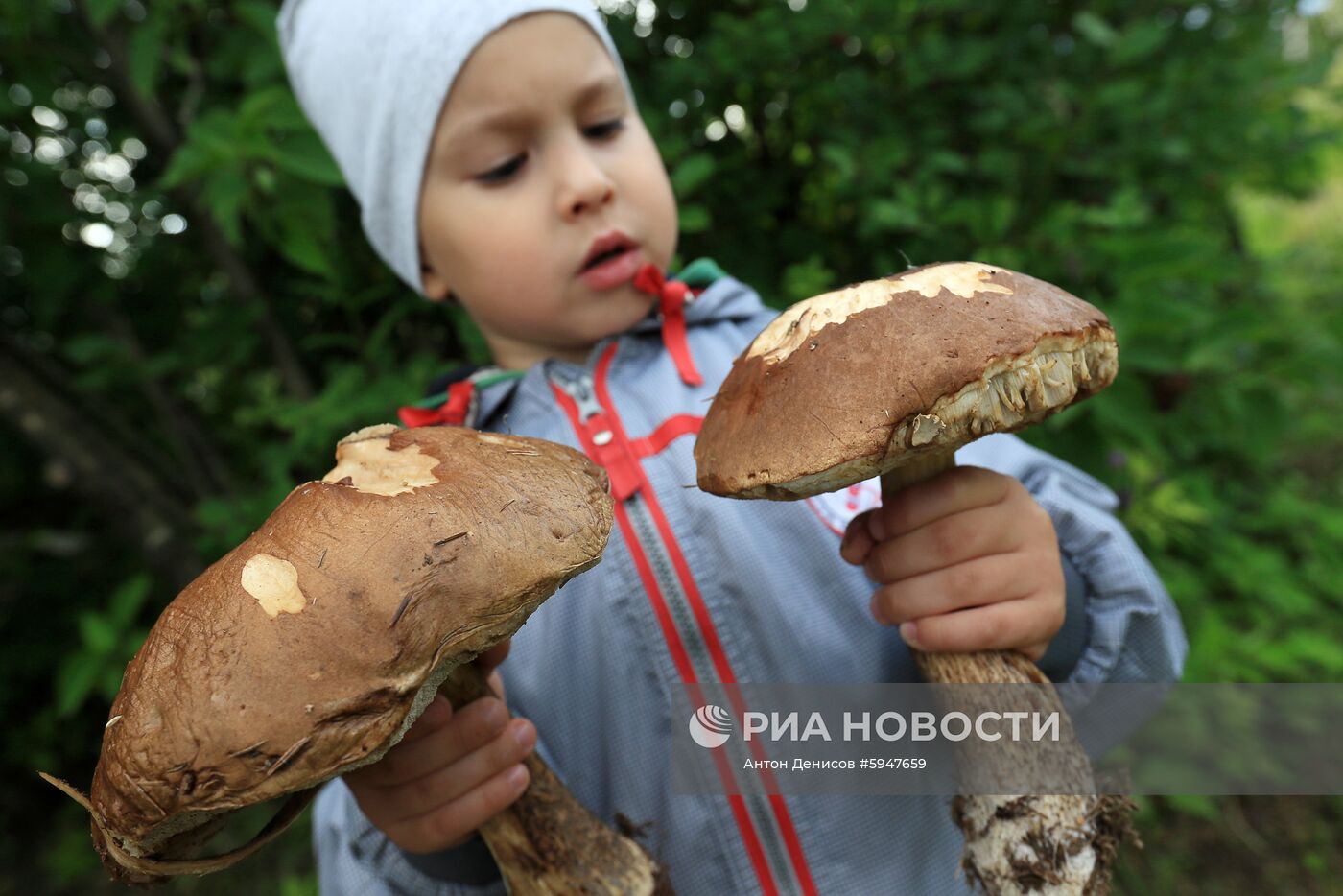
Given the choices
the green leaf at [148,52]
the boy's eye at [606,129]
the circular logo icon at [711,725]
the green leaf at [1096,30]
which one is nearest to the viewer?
the circular logo icon at [711,725]

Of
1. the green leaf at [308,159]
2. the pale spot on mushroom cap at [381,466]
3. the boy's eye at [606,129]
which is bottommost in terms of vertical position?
the pale spot on mushroom cap at [381,466]

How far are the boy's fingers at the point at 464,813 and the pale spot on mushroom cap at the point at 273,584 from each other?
383 mm

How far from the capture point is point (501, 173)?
3.67 feet

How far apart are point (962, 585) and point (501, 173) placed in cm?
87

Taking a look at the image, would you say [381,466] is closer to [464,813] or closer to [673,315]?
[464,813]

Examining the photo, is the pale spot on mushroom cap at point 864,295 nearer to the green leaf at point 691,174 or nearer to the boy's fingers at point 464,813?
the boy's fingers at point 464,813

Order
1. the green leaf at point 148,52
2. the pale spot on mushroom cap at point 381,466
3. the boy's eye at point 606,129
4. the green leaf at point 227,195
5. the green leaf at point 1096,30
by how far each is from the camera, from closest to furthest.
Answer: the pale spot on mushroom cap at point 381,466 → the boy's eye at point 606,129 → the green leaf at point 227,195 → the green leaf at point 148,52 → the green leaf at point 1096,30

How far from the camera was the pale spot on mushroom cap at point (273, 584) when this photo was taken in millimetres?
607

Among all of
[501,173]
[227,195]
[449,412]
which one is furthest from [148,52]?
[449,412]

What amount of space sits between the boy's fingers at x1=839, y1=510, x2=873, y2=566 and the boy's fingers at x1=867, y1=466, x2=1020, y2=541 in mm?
42

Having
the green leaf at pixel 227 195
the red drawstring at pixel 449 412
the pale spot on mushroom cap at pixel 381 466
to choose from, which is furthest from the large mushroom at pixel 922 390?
the green leaf at pixel 227 195

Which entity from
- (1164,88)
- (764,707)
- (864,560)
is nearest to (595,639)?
(764,707)

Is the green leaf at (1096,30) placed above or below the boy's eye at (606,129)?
below

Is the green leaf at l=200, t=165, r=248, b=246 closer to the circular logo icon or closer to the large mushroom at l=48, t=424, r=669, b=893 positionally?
the large mushroom at l=48, t=424, r=669, b=893
